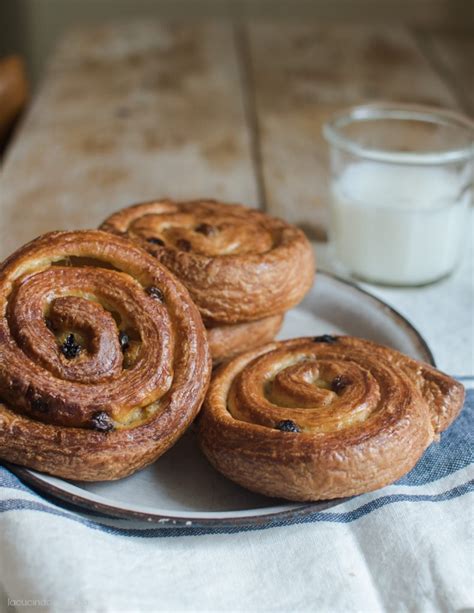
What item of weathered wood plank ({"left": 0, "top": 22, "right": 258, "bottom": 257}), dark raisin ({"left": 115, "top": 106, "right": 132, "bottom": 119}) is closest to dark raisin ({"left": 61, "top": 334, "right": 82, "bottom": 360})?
weathered wood plank ({"left": 0, "top": 22, "right": 258, "bottom": 257})

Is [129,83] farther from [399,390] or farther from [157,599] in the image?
[157,599]

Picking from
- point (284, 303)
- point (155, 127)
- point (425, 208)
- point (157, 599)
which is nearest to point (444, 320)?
point (425, 208)

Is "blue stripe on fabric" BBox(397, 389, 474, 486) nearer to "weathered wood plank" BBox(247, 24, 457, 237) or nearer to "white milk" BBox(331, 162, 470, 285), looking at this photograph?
"white milk" BBox(331, 162, 470, 285)

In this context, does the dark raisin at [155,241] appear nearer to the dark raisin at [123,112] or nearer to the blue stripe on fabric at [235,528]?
the blue stripe on fabric at [235,528]

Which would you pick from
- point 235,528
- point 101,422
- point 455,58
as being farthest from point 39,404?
point 455,58

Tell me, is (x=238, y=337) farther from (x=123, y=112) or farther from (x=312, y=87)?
(x=312, y=87)

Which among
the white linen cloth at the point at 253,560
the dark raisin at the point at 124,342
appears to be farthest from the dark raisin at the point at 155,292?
the white linen cloth at the point at 253,560
